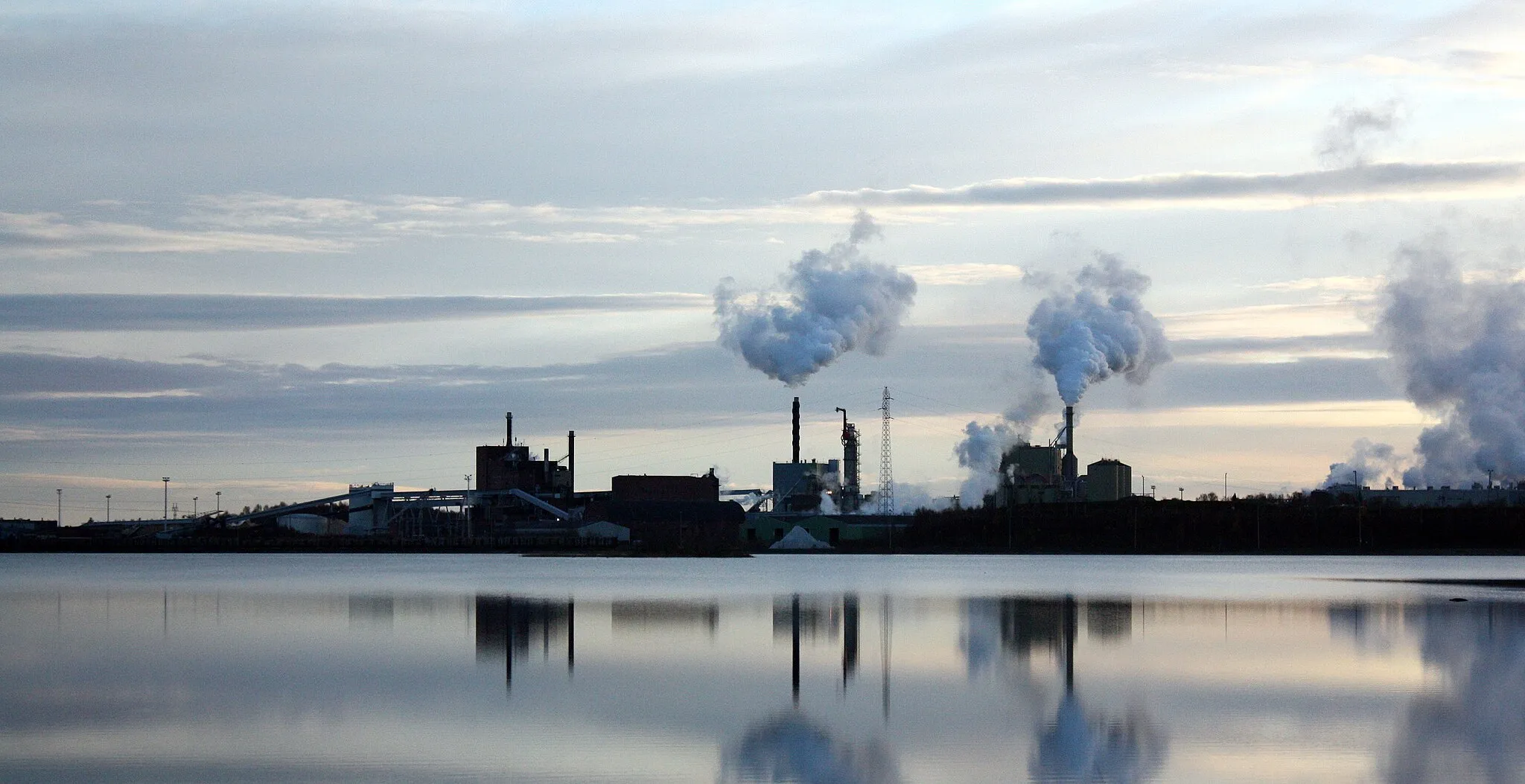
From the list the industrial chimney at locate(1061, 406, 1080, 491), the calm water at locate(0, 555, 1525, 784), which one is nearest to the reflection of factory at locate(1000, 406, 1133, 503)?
the industrial chimney at locate(1061, 406, 1080, 491)

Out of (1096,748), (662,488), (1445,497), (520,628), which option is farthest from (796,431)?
(1096,748)

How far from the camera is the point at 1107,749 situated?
21.2m

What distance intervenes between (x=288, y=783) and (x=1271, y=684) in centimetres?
1673

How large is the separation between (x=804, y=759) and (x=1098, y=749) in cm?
374

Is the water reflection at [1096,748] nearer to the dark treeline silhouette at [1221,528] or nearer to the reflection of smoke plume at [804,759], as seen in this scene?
Result: the reflection of smoke plume at [804,759]

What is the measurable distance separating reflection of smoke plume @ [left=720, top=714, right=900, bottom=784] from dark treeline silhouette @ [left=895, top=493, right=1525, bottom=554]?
10992cm

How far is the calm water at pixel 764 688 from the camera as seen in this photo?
20.0 metres

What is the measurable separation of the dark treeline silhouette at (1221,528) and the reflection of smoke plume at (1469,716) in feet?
292

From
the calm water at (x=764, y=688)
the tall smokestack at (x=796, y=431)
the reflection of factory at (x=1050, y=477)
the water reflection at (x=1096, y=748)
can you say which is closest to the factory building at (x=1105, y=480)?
the reflection of factory at (x=1050, y=477)

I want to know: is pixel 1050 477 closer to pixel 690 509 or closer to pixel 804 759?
pixel 690 509

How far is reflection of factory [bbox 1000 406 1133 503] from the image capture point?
13900 cm

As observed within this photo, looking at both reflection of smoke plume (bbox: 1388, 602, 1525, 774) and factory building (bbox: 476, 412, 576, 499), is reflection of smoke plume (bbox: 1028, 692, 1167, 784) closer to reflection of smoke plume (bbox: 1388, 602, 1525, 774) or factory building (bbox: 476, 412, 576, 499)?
reflection of smoke plume (bbox: 1388, 602, 1525, 774)

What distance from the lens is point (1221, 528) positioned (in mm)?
135875

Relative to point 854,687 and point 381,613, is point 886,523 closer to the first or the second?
point 381,613
